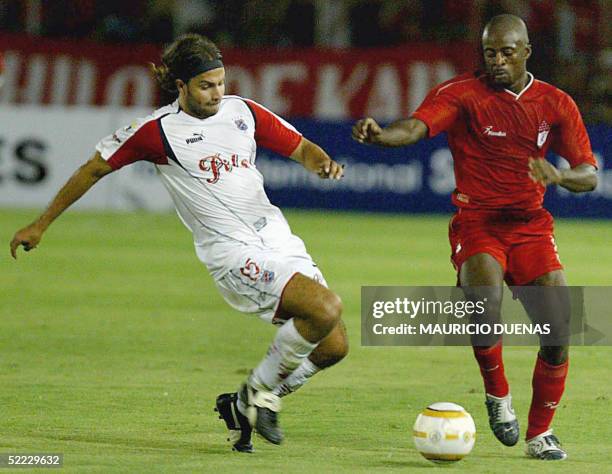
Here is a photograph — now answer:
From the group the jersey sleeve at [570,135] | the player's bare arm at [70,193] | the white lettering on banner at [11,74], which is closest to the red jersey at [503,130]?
the jersey sleeve at [570,135]

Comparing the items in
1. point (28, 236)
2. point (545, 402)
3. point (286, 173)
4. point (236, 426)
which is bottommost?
point (286, 173)

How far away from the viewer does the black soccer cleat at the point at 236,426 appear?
695 cm

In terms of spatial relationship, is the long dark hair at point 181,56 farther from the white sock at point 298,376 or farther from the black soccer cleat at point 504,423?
the black soccer cleat at point 504,423

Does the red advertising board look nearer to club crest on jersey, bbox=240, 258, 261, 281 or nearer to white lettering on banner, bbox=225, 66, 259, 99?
white lettering on banner, bbox=225, 66, 259, 99

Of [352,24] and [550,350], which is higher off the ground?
[550,350]

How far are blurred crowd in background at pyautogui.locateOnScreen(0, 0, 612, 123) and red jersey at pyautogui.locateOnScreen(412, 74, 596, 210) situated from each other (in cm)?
1589

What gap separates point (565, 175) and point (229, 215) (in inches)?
67.3

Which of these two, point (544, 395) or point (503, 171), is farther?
point (503, 171)

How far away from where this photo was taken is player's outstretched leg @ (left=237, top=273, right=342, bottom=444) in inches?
267

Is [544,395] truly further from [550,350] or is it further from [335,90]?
[335,90]

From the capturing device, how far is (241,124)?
725 centimetres

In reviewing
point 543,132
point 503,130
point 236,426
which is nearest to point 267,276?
point 236,426

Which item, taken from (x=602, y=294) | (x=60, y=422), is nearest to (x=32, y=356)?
(x=60, y=422)

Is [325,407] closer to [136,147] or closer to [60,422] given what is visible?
[60,422]
